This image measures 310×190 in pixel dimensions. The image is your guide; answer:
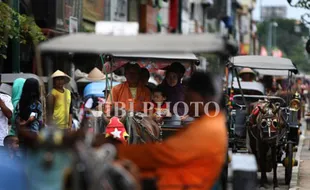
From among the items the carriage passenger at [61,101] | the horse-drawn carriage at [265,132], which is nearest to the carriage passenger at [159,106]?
the carriage passenger at [61,101]

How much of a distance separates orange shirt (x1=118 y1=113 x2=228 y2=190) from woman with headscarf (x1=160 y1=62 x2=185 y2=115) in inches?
161

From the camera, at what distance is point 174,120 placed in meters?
13.3

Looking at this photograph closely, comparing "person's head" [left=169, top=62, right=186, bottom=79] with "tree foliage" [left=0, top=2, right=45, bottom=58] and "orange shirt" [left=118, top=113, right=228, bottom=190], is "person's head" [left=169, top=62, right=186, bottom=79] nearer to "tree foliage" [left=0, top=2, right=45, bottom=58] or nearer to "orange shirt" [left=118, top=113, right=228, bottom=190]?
"tree foliage" [left=0, top=2, right=45, bottom=58]

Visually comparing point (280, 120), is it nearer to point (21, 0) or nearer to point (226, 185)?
point (226, 185)

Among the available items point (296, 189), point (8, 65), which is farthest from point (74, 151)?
point (8, 65)

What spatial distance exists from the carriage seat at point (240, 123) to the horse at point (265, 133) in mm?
228

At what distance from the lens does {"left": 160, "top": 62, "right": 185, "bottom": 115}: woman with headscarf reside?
13133mm

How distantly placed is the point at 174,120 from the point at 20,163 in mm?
4763

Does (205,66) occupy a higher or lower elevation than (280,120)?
higher

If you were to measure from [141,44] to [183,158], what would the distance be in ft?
3.22

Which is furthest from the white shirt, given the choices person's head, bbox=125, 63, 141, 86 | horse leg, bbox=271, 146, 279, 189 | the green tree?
the green tree

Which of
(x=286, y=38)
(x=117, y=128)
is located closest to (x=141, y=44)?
(x=117, y=128)

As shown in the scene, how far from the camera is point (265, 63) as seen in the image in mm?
19250

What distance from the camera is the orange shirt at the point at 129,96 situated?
45.2 ft
